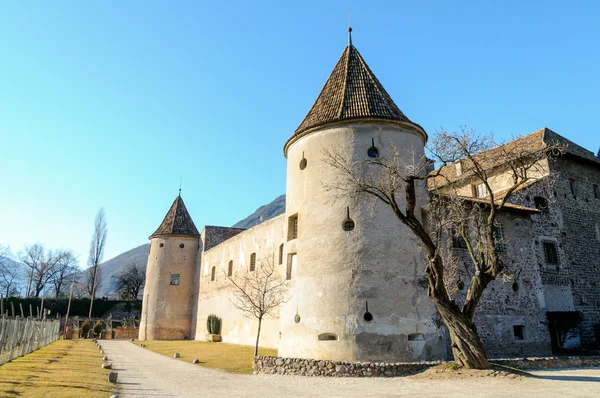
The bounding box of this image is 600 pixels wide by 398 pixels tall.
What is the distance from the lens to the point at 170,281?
38438 millimetres

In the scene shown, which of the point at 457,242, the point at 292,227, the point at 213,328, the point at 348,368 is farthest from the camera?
the point at 213,328

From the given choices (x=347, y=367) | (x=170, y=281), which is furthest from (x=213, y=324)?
(x=347, y=367)

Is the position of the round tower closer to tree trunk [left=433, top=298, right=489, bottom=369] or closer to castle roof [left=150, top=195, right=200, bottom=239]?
tree trunk [left=433, top=298, right=489, bottom=369]

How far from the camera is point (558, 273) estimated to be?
2319 centimetres

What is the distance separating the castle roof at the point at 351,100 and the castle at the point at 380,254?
6cm

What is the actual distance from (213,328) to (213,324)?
290 millimetres

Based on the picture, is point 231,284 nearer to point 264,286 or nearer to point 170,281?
point 170,281

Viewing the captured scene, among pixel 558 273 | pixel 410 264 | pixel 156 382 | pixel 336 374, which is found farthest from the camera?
pixel 558 273

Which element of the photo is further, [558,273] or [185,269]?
[185,269]

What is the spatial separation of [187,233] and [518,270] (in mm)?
28242

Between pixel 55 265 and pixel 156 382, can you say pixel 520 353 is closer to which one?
pixel 156 382

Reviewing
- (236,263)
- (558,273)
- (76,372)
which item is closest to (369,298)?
(76,372)

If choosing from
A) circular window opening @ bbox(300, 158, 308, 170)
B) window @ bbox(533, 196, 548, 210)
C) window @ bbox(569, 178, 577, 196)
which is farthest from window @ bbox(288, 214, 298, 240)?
window @ bbox(569, 178, 577, 196)

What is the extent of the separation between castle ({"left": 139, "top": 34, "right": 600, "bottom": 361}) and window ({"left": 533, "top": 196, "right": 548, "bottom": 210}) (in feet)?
0.22
